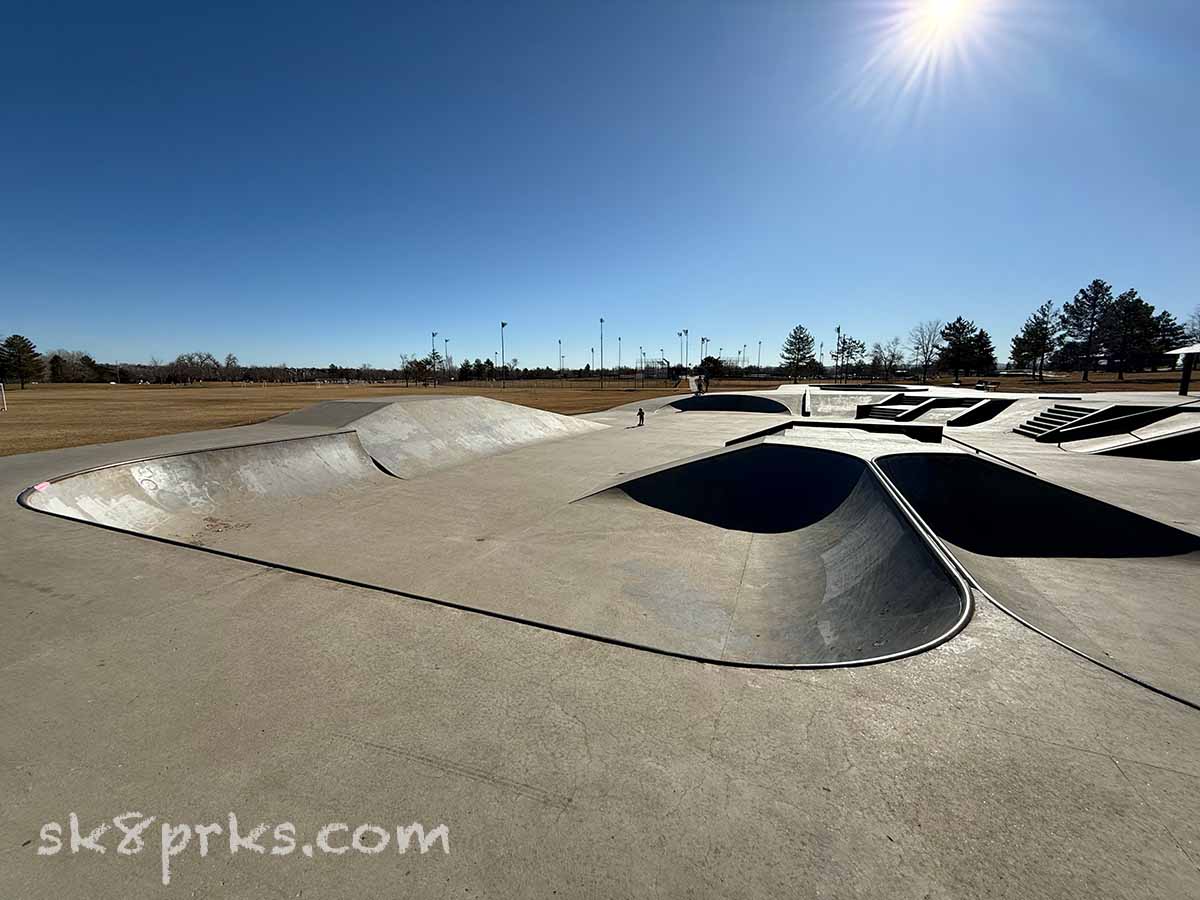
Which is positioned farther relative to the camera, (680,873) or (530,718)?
(530,718)

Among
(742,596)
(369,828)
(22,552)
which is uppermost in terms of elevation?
(22,552)

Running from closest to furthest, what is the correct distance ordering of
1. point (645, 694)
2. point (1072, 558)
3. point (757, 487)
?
point (645, 694) < point (1072, 558) < point (757, 487)

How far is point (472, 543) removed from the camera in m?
7.62

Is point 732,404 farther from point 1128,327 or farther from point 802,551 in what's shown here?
point 1128,327

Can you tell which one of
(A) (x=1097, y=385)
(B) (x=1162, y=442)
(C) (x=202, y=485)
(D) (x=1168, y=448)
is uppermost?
(A) (x=1097, y=385)

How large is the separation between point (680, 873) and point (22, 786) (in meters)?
3.48

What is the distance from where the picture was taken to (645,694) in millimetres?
3371

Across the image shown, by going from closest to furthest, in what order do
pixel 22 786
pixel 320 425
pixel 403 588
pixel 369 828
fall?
1. pixel 369 828
2. pixel 22 786
3. pixel 403 588
4. pixel 320 425

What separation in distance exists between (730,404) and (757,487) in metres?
23.3

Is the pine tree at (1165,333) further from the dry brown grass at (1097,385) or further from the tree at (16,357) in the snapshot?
the tree at (16,357)

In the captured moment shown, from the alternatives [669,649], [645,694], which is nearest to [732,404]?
[669,649]

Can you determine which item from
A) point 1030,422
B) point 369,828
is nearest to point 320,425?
point 369,828

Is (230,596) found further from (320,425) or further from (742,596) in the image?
(320,425)

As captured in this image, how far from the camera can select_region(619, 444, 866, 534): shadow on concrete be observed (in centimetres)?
922
